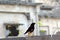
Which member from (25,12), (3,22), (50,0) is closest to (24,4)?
(25,12)

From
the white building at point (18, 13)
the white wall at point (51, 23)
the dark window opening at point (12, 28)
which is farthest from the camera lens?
the white wall at point (51, 23)

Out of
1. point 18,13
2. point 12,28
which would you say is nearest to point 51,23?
point 18,13

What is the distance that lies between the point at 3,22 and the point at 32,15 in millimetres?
1086

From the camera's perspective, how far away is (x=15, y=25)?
425 inches

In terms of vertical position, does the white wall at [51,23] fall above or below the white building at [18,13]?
below

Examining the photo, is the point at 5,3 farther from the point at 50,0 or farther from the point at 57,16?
the point at 50,0

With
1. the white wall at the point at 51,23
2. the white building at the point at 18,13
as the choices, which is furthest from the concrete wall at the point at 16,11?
the white wall at the point at 51,23

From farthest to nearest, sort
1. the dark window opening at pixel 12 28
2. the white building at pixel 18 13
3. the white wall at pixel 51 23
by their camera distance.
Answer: the white wall at pixel 51 23 < the dark window opening at pixel 12 28 < the white building at pixel 18 13

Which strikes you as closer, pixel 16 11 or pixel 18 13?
pixel 16 11

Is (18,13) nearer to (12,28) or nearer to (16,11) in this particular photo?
(16,11)

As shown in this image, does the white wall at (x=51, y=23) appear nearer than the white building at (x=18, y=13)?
No

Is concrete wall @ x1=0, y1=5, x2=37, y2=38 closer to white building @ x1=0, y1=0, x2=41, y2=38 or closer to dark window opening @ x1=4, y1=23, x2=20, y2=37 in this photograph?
white building @ x1=0, y1=0, x2=41, y2=38

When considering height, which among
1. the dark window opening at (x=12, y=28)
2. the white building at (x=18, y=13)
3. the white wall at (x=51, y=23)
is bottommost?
the white wall at (x=51, y=23)

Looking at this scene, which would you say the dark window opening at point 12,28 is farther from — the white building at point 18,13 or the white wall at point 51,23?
the white wall at point 51,23
